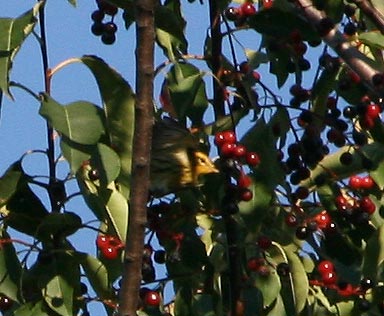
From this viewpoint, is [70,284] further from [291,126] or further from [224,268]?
[291,126]

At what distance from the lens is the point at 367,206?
379 cm

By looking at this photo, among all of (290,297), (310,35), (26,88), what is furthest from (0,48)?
(290,297)

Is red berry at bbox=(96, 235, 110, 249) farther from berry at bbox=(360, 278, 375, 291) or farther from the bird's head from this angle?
berry at bbox=(360, 278, 375, 291)

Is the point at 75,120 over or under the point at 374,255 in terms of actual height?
over

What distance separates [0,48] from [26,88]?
114mm

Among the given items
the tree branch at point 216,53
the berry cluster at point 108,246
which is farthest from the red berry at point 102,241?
the tree branch at point 216,53

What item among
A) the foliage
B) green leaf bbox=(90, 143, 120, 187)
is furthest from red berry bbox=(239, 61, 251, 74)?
green leaf bbox=(90, 143, 120, 187)

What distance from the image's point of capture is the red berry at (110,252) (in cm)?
352

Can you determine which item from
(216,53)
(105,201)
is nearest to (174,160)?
(216,53)

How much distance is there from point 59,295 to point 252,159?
0.57 metres

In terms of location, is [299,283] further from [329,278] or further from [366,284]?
[366,284]

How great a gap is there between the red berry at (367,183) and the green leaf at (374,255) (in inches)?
5.0

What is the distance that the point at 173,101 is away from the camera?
3.61 meters

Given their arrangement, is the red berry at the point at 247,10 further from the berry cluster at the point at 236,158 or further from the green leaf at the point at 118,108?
the green leaf at the point at 118,108
